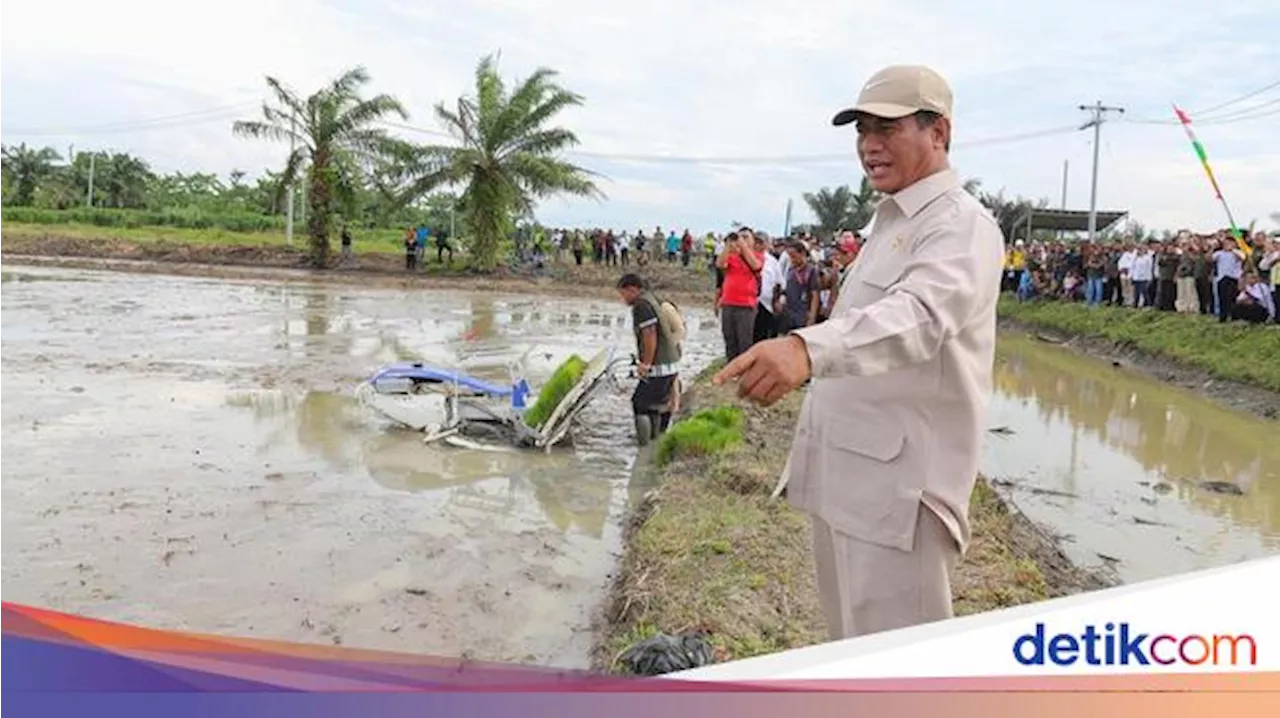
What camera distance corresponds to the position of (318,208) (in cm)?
3102

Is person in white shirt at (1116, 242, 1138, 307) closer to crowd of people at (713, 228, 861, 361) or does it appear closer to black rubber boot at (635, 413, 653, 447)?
crowd of people at (713, 228, 861, 361)

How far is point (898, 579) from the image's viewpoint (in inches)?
86.6

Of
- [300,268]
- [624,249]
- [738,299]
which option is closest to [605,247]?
[624,249]

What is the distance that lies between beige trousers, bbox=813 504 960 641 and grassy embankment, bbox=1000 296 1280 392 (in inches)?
517

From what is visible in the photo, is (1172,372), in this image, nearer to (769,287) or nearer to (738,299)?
(769,287)

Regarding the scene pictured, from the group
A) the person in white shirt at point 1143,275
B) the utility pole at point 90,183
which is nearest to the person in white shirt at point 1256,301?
the person in white shirt at point 1143,275

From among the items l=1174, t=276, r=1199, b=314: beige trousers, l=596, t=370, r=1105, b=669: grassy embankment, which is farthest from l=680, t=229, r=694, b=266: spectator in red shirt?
l=596, t=370, r=1105, b=669: grassy embankment

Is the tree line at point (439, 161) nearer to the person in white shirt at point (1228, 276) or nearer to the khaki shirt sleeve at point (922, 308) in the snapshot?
the person in white shirt at point (1228, 276)

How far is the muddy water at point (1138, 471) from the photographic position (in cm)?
717

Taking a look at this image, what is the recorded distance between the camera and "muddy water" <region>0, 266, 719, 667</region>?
4867 millimetres

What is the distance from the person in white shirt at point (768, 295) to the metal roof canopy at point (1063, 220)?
71.3ft

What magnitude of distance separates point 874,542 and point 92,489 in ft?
20.0

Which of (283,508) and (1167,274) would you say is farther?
(1167,274)

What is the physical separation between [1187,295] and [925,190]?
18201 millimetres
